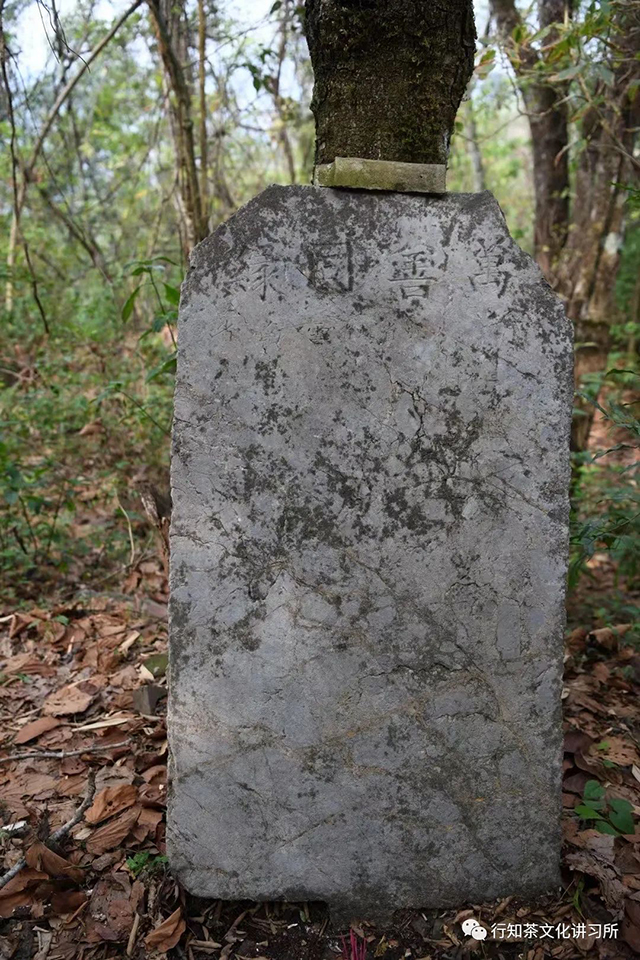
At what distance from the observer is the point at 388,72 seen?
5.27 ft

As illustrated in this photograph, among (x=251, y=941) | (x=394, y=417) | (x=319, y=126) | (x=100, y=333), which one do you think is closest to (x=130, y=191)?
(x=100, y=333)

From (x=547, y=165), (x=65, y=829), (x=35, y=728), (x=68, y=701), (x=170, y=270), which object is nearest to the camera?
(x=65, y=829)

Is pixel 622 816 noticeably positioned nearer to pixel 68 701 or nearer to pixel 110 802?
pixel 110 802

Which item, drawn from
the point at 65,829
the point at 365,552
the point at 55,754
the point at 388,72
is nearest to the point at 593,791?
the point at 365,552

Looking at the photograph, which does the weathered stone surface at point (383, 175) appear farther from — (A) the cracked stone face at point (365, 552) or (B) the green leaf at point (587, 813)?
(B) the green leaf at point (587, 813)

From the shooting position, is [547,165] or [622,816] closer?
[622,816]

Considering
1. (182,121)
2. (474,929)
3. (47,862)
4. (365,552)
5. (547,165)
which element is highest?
(182,121)

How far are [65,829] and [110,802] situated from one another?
0.15 meters

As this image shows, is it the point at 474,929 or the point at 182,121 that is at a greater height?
the point at 182,121

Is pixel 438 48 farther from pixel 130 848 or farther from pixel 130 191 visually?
pixel 130 191

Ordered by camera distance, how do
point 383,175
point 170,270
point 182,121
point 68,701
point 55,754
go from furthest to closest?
point 170,270 → point 182,121 → point 68,701 → point 55,754 → point 383,175

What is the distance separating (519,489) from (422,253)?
536 mm

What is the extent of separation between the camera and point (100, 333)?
499 cm

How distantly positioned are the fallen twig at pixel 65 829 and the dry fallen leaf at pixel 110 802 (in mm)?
26
